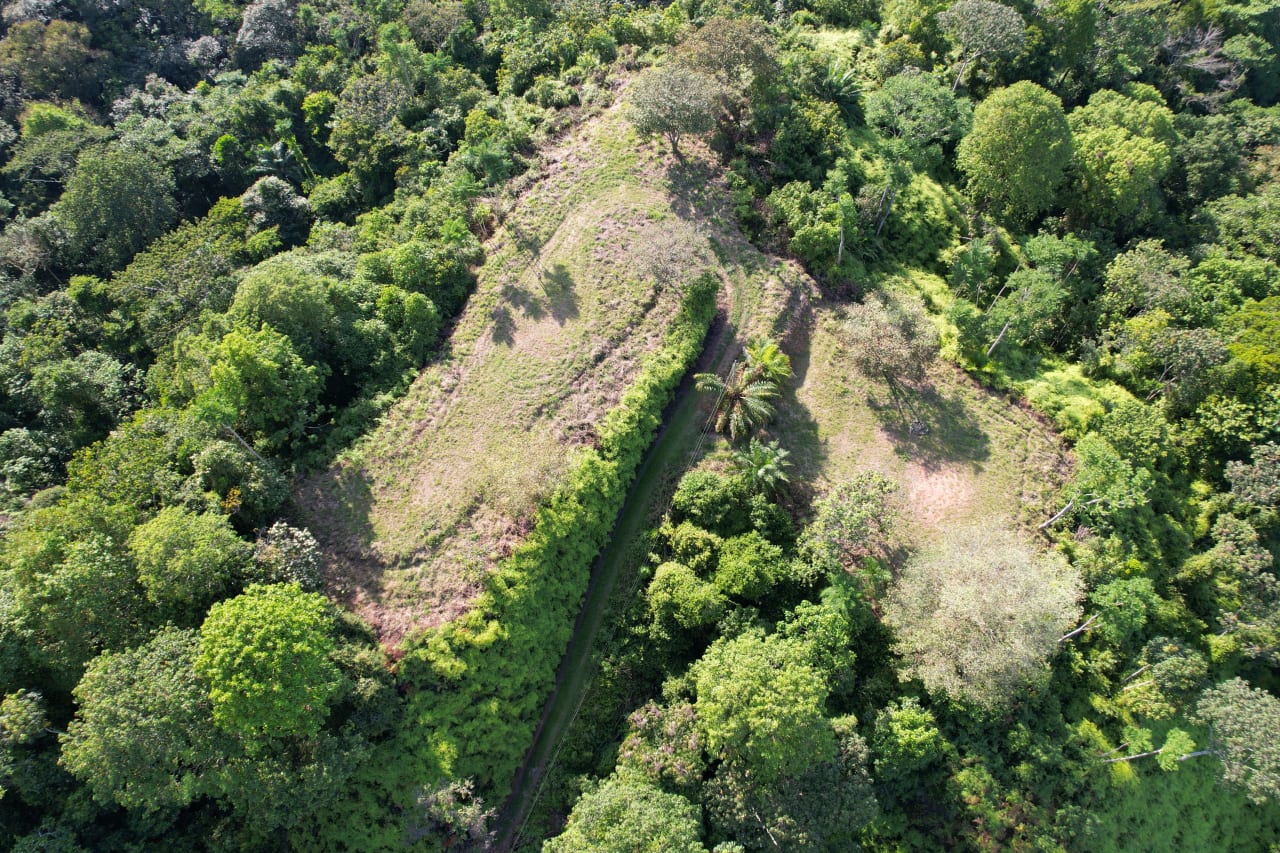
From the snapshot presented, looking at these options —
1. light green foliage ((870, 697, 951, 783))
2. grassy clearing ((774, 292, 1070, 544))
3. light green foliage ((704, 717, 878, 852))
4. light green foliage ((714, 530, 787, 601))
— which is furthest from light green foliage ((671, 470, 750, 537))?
light green foliage ((870, 697, 951, 783))

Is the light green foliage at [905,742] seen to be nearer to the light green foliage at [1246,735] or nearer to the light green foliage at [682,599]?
the light green foliage at [682,599]

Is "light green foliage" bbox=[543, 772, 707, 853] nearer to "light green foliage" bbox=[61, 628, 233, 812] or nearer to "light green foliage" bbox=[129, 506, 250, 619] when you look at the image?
"light green foliage" bbox=[61, 628, 233, 812]

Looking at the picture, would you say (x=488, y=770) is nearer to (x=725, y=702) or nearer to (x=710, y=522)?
(x=725, y=702)

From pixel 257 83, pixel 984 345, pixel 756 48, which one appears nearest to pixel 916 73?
pixel 756 48

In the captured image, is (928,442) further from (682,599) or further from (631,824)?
(631,824)

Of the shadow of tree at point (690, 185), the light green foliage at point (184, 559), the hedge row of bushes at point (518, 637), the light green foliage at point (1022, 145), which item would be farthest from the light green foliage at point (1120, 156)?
the light green foliage at point (184, 559)

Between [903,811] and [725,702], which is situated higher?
[725,702]
